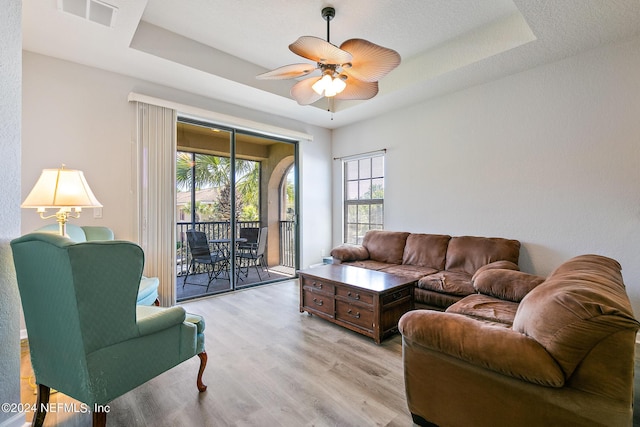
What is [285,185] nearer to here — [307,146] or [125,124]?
[307,146]

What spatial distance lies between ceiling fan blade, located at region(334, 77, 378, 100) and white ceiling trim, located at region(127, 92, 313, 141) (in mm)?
1927

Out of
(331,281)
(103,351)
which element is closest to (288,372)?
(331,281)

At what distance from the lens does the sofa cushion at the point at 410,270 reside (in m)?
3.30

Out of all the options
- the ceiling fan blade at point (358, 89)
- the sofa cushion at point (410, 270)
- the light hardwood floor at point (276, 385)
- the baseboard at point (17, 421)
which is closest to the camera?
the baseboard at point (17, 421)

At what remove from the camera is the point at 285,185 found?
17.5ft

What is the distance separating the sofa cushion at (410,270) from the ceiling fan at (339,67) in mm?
1982

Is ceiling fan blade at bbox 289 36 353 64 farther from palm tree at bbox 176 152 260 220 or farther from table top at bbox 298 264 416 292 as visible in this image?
palm tree at bbox 176 152 260 220

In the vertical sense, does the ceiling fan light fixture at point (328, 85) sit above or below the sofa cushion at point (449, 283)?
above

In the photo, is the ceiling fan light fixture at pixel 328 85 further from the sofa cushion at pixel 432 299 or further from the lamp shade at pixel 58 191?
the sofa cushion at pixel 432 299

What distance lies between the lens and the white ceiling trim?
10.9 ft

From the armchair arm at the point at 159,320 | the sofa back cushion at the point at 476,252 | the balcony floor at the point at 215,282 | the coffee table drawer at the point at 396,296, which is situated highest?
the sofa back cushion at the point at 476,252

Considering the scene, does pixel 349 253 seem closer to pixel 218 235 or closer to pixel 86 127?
pixel 218 235

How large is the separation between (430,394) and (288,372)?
1034 millimetres

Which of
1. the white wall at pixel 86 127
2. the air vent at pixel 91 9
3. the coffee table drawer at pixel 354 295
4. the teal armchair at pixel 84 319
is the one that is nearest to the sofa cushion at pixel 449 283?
the coffee table drawer at pixel 354 295
